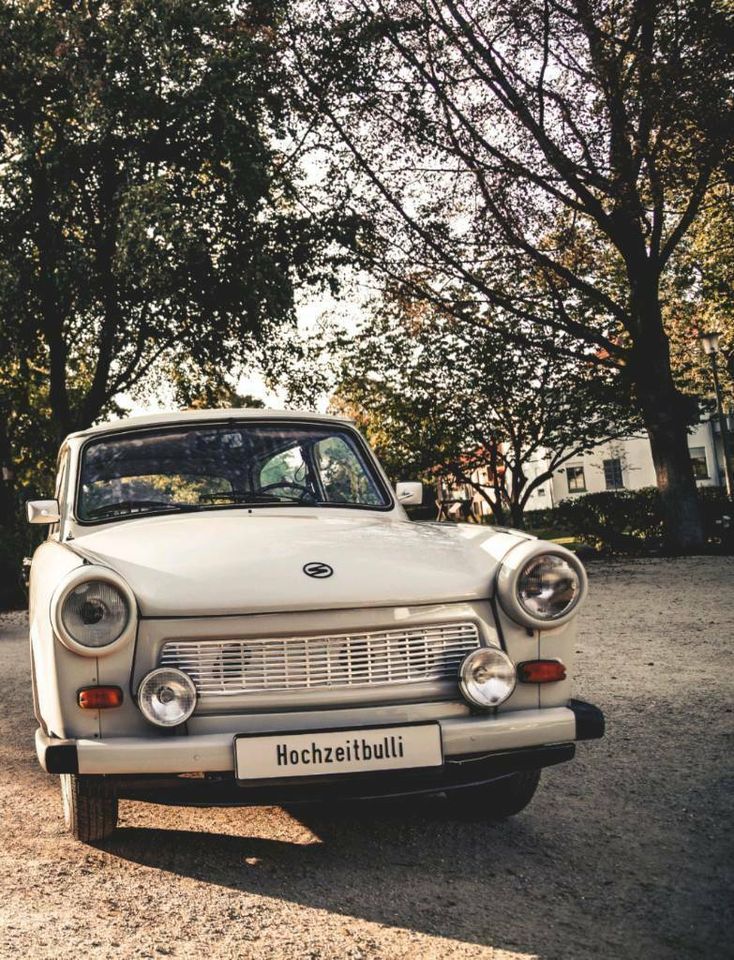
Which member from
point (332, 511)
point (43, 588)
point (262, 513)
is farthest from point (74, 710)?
point (332, 511)

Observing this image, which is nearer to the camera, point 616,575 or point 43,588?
point 43,588

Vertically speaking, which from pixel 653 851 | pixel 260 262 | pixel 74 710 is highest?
pixel 260 262

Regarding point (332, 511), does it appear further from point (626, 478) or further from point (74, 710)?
point (626, 478)

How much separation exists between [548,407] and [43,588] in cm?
1698

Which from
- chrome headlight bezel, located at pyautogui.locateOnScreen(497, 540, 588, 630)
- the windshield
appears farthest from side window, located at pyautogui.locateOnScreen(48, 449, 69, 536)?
chrome headlight bezel, located at pyautogui.locateOnScreen(497, 540, 588, 630)

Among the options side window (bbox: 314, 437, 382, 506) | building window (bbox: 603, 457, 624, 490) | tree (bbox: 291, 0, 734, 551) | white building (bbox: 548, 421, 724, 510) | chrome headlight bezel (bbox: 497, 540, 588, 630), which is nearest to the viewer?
chrome headlight bezel (bbox: 497, 540, 588, 630)

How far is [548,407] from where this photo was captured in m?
19.8

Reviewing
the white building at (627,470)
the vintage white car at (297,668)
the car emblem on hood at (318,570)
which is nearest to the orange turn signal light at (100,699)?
the vintage white car at (297,668)

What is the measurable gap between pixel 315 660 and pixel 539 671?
81cm

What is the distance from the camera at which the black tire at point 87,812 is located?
3.51m

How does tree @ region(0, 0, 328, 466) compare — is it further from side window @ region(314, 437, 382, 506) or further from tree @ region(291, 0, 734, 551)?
side window @ region(314, 437, 382, 506)

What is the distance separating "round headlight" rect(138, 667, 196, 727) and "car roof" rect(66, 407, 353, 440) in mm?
1847

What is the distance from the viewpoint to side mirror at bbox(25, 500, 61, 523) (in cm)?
449

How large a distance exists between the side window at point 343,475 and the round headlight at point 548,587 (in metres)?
1.50
